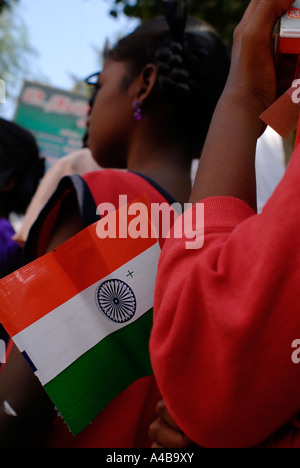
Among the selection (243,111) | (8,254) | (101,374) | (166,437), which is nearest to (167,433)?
(166,437)

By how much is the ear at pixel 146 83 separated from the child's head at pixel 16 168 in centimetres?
120

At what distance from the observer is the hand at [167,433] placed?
0.70m

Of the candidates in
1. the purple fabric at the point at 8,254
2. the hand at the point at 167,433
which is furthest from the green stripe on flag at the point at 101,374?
the purple fabric at the point at 8,254

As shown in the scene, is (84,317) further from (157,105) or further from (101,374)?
(157,105)

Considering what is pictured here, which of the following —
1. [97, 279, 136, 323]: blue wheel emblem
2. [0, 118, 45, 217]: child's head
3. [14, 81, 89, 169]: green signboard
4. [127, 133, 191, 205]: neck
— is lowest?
[14, 81, 89, 169]: green signboard

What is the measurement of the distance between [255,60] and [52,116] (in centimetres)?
576

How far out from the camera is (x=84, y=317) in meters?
0.84

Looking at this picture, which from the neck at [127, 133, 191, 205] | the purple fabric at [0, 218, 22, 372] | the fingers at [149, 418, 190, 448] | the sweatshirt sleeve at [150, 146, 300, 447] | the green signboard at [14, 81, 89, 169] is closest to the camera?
the sweatshirt sleeve at [150, 146, 300, 447]

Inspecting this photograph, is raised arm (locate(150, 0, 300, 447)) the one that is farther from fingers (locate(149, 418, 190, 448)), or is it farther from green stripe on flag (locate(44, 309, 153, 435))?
green stripe on flag (locate(44, 309, 153, 435))

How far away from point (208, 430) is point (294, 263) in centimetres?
23

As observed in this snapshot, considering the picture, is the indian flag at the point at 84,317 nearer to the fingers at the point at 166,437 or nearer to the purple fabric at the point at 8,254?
the fingers at the point at 166,437

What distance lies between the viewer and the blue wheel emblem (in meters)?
0.86

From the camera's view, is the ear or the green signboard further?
the green signboard

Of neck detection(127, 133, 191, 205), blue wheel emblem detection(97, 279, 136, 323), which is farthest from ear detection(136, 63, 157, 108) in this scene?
blue wheel emblem detection(97, 279, 136, 323)
